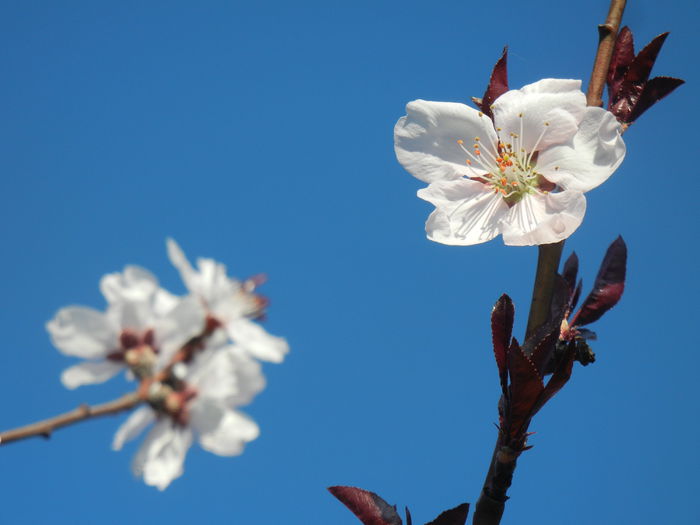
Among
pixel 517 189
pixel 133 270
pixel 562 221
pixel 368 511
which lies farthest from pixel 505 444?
pixel 133 270

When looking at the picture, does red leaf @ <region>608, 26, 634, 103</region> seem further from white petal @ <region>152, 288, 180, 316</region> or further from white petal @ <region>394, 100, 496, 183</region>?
white petal @ <region>152, 288, 180, 316</region>

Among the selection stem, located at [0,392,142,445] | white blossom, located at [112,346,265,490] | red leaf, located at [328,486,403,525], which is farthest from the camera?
red leaf, located at [328,486,403,525]

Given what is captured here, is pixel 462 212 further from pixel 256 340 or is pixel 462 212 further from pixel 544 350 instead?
pixel 256 340

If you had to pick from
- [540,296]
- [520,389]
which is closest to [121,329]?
[520,389]

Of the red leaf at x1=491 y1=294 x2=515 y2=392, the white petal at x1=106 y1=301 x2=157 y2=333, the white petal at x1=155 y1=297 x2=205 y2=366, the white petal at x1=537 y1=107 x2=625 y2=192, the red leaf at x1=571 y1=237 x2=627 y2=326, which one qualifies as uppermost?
the white petal at x1=537 y1=107 x2=625 y2=192

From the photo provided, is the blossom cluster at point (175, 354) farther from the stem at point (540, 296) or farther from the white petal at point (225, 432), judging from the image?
the stem at point (540, 296)

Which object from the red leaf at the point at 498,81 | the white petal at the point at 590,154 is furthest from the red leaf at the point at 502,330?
the red leaf at the point at 498,81

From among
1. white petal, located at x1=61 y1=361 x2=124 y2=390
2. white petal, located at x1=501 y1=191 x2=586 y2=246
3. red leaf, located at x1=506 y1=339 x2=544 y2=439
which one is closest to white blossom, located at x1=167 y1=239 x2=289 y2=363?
white petal, located at x1=61 y1=361 x2=124 y2=390
